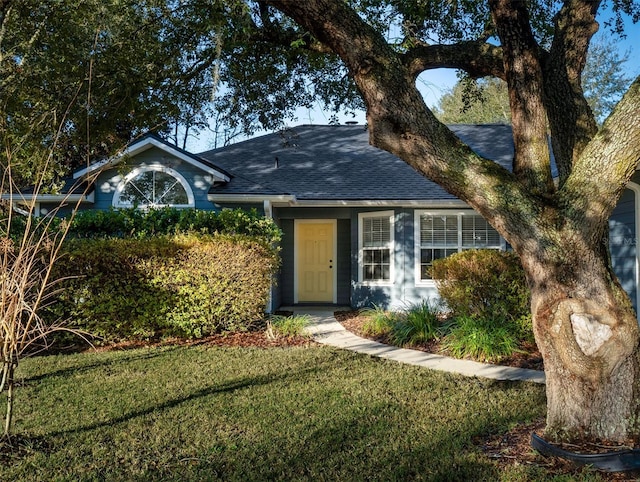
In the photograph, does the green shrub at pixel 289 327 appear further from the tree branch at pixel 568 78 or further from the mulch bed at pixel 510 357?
the tree branch at pixel 568 78

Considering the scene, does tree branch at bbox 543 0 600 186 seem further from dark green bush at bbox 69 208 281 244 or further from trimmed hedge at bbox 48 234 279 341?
dark green bush at bbox 69 208 281 244

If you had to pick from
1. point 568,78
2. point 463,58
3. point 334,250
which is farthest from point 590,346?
point 334,250

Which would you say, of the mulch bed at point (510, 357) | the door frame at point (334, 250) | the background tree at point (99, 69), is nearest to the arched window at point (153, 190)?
the door frame at point (334, 250)

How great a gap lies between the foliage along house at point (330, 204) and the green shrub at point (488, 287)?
2.58 metres

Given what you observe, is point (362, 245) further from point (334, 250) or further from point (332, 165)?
point (332, 165)

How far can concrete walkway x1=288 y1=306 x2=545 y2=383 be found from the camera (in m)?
6.25

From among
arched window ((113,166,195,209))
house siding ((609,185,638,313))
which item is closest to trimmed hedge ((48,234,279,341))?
arched window ((113,166,195,209))

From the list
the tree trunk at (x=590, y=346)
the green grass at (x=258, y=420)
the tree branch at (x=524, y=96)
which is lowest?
the green grass at (x=258, y=420)

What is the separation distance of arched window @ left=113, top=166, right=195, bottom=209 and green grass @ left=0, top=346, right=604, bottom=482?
17.1 feet

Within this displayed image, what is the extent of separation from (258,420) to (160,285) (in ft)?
14.8

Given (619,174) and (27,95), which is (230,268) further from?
(619,174)

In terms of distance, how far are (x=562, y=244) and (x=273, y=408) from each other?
2926mm

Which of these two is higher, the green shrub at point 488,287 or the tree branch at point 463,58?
the tree branch at point 463,58

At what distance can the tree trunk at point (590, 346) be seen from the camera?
3.48 metres
